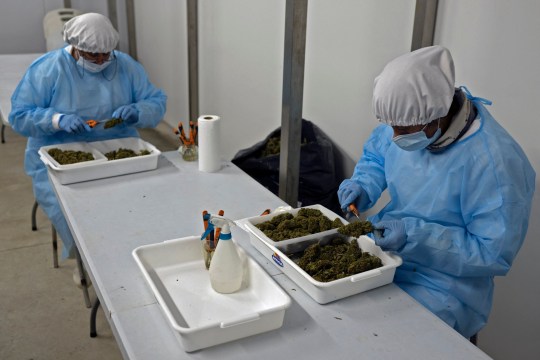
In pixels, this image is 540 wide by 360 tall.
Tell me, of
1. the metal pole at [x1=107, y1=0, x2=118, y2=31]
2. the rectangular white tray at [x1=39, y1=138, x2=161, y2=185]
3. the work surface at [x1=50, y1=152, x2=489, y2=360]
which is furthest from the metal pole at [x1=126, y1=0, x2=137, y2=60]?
the work surface at [x1=50, y1=152, x2=489, y2=360]

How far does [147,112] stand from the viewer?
265 centimetres

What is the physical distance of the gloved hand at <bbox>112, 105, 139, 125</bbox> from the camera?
8.33 feet

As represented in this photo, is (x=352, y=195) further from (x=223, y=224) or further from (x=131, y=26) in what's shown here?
(x=131, y=26)

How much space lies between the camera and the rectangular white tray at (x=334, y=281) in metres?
1.39

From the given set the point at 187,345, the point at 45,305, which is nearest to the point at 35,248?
the point at 45,305

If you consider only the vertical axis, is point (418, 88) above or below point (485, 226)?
above

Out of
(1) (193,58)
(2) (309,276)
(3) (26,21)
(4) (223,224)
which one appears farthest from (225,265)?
(3) (26,21)

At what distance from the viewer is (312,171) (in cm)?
274

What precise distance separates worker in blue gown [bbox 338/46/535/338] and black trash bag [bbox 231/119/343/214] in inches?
41.1

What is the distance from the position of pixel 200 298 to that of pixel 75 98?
4.88 ft

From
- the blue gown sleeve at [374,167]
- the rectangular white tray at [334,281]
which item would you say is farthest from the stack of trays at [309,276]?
the blue gown sleeve at [374,167]

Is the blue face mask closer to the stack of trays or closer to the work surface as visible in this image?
the stack of trays

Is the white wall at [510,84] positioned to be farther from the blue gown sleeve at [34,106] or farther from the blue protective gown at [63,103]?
the blue gown sleeve at [34,106]

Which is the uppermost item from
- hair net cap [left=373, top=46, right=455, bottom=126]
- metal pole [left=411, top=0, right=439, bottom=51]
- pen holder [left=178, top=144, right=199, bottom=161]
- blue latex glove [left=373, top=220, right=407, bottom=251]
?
metal pole [left=411, top=0, right=439, bottom=51]
